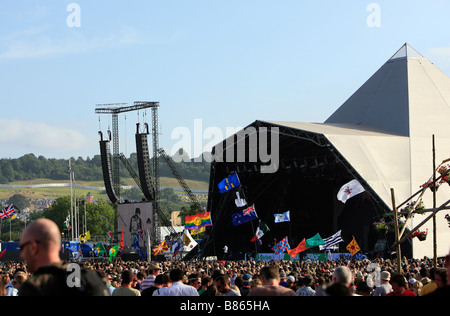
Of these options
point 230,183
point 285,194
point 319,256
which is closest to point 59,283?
point 319,256

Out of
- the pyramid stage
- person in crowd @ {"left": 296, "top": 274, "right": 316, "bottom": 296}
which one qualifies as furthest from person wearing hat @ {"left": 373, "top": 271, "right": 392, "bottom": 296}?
the pyramid stage

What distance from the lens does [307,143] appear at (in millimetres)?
45875

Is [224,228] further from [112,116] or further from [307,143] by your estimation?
[112,116]

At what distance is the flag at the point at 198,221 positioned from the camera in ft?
134

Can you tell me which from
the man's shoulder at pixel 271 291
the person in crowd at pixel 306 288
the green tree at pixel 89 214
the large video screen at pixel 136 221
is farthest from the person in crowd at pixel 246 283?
the green tree at pixel 89 214

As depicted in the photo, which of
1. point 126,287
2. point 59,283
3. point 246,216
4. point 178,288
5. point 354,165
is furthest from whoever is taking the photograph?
point 354,165

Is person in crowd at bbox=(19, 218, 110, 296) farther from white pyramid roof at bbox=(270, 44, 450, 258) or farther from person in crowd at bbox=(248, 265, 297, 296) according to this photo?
white pyramid roof at bbox=(270, 44, 450, 258)

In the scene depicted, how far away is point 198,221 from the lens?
41000 mm

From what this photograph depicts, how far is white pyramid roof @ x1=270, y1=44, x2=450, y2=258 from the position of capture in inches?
1641

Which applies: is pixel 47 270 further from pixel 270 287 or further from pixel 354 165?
pixel 354 165

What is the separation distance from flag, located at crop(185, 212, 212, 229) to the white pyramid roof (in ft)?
28.0

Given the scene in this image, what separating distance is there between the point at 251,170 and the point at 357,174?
391 inches

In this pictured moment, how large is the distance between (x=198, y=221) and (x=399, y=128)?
17282 mm

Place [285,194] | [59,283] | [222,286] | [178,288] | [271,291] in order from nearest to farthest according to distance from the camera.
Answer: [59,283], [271,291], [178,288], [222,286], [285,194]
